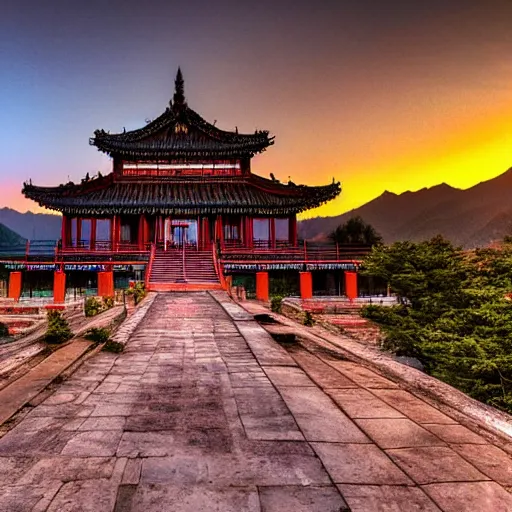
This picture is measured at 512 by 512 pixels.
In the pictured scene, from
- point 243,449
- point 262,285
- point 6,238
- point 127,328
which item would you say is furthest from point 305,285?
point 6,238

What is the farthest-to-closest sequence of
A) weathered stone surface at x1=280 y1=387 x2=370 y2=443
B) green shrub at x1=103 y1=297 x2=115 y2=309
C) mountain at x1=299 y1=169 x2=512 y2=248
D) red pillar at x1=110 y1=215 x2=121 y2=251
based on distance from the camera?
mountain at x1=299 y1=169 x2=512 y2=248, red pillar at x1=110 y1=215 x2=121 y2=251, green shrub at x1=103 y1=297 x2=115 y2=309, weathered stone surface at x1=280 y1=387 x2=370 y2=443

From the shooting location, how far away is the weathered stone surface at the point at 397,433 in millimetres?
3549

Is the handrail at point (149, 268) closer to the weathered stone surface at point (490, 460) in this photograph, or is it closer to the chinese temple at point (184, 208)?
the chinese temple at point (184, 208)

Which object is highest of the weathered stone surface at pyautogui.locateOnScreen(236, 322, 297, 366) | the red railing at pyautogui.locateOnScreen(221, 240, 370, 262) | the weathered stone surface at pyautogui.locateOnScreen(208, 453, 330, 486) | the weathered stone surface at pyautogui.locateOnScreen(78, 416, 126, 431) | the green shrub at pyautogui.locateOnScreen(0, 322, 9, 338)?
the red railing at pyautogui.locateOnScreen(221, 240, 370, 262)

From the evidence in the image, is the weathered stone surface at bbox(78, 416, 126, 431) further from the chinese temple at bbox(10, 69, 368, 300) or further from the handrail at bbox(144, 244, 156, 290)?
the chinese temple at bbox(10, 69, 368, 300)

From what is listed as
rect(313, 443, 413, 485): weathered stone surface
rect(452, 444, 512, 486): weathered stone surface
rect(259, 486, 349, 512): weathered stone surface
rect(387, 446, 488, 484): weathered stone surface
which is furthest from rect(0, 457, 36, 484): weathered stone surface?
rect(452, 444, 512, 486): weathered stone surface

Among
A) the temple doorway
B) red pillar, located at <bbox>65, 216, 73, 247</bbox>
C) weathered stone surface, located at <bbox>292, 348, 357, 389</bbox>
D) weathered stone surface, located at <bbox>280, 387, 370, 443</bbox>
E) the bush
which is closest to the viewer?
weathered stone surface, located at <bbox>280, 387, 370, 443</bbox>

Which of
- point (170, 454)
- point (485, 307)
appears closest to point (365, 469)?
point (170, 454)

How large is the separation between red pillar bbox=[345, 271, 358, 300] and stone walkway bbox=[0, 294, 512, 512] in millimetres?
19448

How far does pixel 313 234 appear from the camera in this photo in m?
188

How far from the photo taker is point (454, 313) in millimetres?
13125

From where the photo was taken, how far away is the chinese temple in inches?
993

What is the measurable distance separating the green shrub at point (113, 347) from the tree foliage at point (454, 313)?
8.01 metres

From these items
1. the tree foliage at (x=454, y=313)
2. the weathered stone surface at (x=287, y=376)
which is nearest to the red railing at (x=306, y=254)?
the tree foliage at (x=454, y=313)
